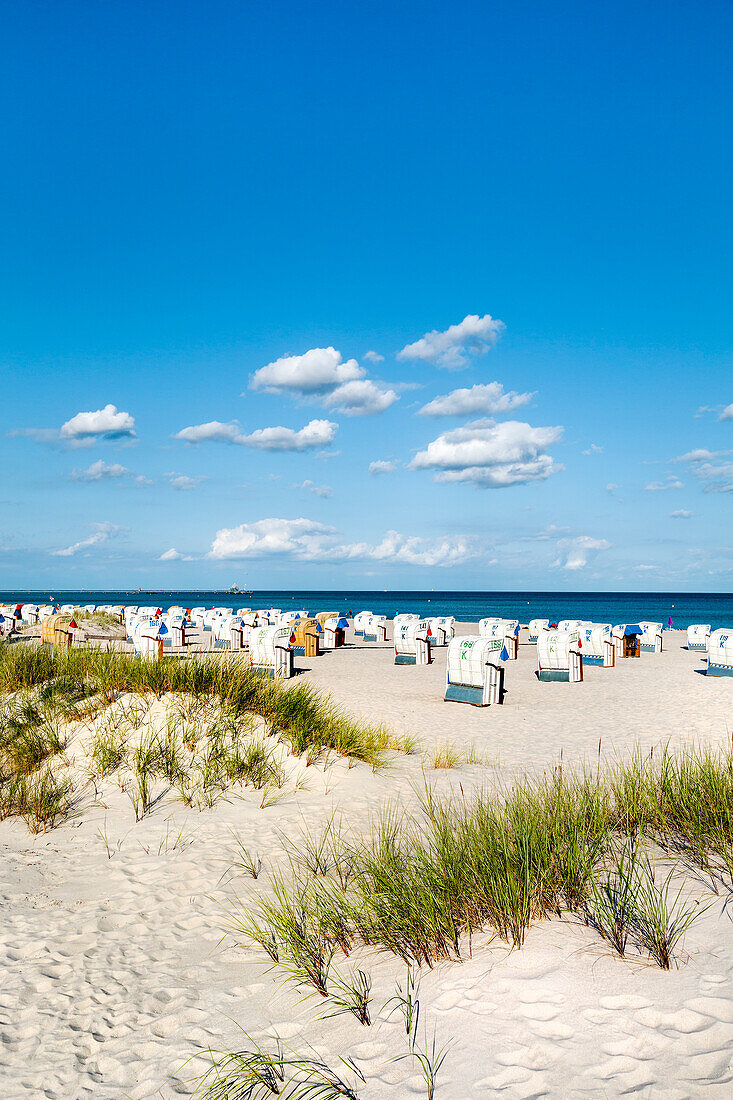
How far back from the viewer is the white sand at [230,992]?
2504mm

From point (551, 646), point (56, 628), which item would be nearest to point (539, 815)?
point (551, 646)

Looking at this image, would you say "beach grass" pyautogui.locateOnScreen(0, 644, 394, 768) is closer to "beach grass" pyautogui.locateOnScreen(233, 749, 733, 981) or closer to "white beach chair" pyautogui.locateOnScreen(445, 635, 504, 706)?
"beach grass" pyautogui.locateOnScreen(233, 749, 733, 981)

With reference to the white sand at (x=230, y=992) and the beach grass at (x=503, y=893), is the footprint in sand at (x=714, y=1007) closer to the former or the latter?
the white sand at (x=230, y=992)

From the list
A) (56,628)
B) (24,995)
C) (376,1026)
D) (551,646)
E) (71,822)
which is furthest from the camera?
(56,628)

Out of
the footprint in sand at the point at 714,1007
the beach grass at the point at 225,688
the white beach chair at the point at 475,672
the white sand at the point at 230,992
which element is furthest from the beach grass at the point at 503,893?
the white beach chair at the point at 475,672

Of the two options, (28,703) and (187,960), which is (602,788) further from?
(28,703)

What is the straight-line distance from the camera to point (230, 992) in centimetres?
345

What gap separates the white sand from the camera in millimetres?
2504

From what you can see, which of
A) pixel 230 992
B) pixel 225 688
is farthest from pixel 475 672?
pixel 230 992

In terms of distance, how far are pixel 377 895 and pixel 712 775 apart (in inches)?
112

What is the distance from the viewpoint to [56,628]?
24.8m

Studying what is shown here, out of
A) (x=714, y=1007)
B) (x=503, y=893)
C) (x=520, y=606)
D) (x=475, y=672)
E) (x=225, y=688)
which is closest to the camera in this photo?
(x=714, y=1007)

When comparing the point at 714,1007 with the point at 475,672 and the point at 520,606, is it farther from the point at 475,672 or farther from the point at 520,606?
the point at 520,606

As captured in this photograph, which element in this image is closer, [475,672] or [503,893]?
[503,893]
